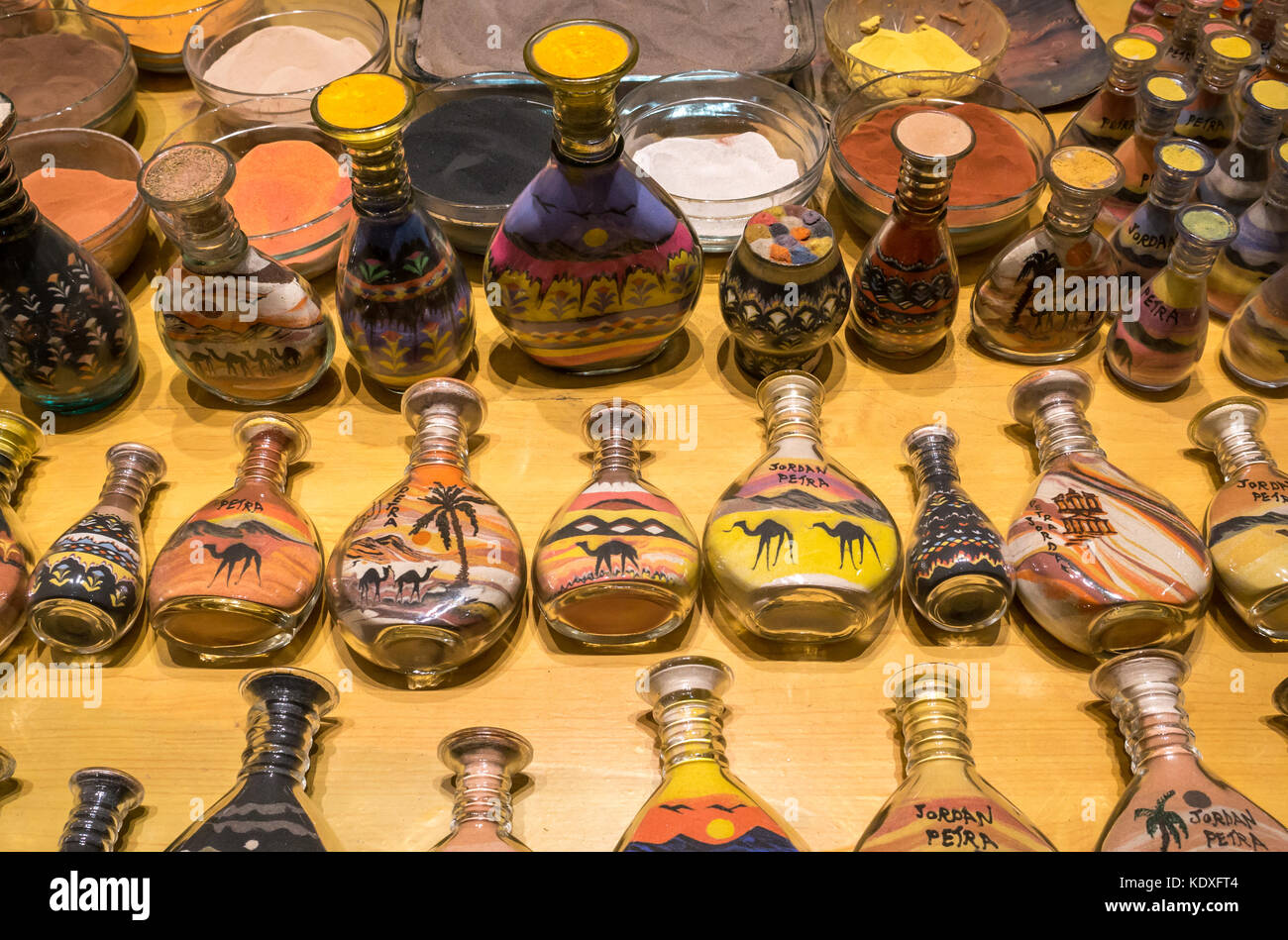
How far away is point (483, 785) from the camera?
Result: 2.95 feet

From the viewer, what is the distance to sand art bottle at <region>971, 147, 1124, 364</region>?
1136 mm

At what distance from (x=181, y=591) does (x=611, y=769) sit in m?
0.40

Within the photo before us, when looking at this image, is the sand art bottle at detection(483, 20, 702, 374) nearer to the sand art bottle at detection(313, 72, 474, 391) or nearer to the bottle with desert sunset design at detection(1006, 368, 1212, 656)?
the sand art bottle at detection(313, 72, 474, 391)

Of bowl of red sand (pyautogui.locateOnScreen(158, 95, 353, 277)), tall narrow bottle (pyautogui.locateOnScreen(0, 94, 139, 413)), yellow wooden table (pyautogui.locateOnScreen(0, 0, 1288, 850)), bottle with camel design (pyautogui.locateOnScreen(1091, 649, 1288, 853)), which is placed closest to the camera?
bottle with camel design (pyautogui.locateOnScreen(1091, 649, 1288, 853))

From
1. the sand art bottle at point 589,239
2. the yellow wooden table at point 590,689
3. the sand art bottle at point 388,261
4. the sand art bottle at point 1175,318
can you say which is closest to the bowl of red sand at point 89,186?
the yellow wooden table at point 590,689

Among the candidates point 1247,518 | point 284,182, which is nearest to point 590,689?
point 1247,518

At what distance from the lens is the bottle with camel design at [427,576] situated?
0.96 meters

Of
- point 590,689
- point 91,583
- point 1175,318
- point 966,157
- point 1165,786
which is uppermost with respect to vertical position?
point 966,157

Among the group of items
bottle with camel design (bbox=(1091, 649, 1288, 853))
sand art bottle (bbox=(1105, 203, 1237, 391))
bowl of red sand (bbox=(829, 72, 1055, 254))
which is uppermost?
bowl of red sand (bbox=(829, 72, 1055, 254))

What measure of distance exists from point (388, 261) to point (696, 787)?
564mm

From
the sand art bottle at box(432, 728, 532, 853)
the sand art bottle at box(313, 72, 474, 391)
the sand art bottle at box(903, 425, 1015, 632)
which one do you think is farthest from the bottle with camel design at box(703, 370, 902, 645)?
the sand art bottle at box(313, 72, 474, 391)

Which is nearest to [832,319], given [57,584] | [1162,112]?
[1162,112]

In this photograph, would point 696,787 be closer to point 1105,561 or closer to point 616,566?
point 616,566

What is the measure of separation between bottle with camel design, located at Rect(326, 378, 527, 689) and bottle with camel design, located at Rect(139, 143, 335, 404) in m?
0.22
